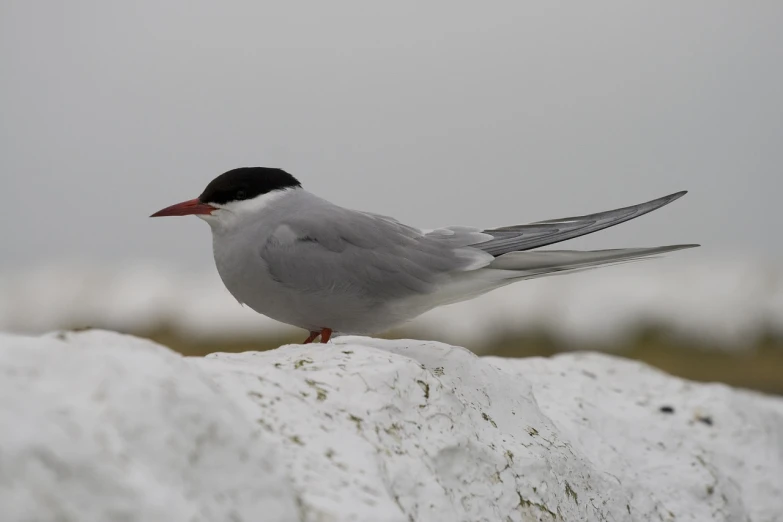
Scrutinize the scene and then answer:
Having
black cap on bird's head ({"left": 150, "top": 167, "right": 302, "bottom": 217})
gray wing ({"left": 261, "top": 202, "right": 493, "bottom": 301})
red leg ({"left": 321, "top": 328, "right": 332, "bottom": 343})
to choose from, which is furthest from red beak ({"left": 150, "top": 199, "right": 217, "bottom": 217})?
red leg ({"left": 321, "top": 328, "right": 332, "bottom": 343})

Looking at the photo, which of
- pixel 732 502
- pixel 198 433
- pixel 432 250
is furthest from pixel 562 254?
pixel 198 433

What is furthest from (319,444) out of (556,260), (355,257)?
(556,260)

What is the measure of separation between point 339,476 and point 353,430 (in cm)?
27

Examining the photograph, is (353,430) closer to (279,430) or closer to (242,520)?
(279,430)

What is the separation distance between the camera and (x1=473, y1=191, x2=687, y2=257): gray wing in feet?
11.3

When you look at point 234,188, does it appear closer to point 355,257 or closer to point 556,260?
point 355,257

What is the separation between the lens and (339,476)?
1.95 metres

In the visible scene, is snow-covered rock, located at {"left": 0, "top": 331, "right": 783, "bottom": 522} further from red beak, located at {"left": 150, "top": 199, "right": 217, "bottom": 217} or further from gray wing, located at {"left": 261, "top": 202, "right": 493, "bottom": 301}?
red beak, located at {"left": 150, "top": 199, "right": 217, "bottom": 217}

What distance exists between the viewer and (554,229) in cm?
359

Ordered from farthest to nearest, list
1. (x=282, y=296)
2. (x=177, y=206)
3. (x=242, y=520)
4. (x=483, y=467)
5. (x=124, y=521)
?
(x=177, y=206)
(x=282, y=296)
(x=483, y=467)
(x=242, y=520)
(x=124, y=521)

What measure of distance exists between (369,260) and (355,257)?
6 centimetres

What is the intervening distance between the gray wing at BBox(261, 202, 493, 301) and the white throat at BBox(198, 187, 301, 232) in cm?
18

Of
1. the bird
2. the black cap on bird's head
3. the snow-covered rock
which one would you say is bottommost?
the snow-covered rock

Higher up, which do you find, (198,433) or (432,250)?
(432,250)
